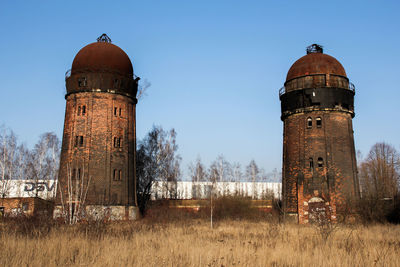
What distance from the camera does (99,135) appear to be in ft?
80.5

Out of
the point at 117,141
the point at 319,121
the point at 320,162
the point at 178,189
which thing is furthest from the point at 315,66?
the point at 178,189

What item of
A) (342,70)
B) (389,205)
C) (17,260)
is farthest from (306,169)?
(17,260)

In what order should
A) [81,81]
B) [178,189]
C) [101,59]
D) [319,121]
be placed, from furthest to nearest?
[178,189]
[101,59]
[81,81]
[319,121]

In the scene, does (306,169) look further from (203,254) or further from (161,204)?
(203,254)

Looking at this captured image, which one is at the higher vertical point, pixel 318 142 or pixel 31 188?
pixel 318 142

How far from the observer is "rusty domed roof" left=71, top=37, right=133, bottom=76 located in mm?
25425

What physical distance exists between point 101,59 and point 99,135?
5.42 m

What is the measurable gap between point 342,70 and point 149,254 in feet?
74.3

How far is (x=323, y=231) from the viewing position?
37.8 ft

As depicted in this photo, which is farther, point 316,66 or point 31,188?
point 31,188

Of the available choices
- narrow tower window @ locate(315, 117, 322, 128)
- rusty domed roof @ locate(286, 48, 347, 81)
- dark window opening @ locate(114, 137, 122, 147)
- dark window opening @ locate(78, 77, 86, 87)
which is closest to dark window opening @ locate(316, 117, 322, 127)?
narrow tower window @ locate(315, 117, 322, 128)

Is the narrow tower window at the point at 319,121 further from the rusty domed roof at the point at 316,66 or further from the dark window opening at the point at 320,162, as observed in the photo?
the rusty domed roof at the point at 316,66

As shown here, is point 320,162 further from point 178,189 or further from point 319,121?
point 178,189

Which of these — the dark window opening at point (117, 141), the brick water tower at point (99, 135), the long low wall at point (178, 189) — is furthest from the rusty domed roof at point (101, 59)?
the long low wall at point (178, 189)
